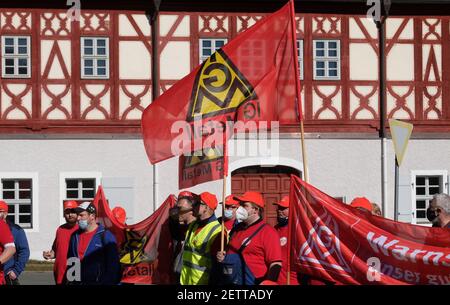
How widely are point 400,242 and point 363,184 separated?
17.0 metres

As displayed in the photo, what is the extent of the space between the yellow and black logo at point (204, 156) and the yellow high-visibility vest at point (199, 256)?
636mm

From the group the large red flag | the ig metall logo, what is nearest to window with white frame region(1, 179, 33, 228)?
the large red flag

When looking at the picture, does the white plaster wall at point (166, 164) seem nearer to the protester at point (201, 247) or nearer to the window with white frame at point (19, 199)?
the window with white frame at point (19, 199)

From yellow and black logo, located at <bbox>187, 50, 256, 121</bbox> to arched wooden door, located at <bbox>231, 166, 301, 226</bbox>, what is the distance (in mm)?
14877

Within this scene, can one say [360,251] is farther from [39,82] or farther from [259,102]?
[39,82]

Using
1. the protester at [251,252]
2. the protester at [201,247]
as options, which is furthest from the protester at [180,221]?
the protester at [251,252]

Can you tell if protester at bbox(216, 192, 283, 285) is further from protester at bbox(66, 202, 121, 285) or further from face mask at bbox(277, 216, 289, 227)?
face mask at bbox(277, 216, 289, 227)

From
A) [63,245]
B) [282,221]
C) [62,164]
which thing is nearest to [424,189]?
[62,164]

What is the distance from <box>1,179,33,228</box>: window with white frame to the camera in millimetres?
23500

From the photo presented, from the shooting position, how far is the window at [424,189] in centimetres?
2464

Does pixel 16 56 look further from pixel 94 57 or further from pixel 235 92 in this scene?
pixel 235 92

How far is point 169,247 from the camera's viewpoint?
448 inches

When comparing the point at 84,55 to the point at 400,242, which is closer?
the point at 400,242
